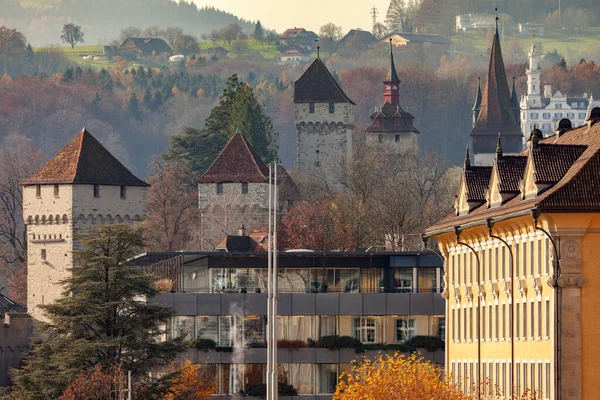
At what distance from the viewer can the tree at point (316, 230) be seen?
476 ft

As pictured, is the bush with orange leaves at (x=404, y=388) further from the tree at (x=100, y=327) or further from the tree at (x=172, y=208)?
the tree at (x=172, y=208)

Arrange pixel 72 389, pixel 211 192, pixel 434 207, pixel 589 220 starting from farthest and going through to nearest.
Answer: pixel 211 192, pixel 434 207, pixel 72 389, pixel 589 220

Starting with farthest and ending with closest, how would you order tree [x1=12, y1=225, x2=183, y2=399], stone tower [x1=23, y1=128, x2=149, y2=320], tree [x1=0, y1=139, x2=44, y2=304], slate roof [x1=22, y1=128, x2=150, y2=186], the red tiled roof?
1. the red tiled roof
2. tree [x1=0, y1=139, x2=44, y2=304]
3. slate roof [x1=22, y1=128, x2=150, y2=186]
4. stone tower [x1=23, y1=128, x2=149, y2=320]
5. tree [x1=12, y1=225, x2=183, y2=399]

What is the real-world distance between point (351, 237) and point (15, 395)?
65.8 m

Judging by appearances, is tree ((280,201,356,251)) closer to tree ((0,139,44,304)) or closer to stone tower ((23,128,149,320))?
stone tower ((23,128,149,320))

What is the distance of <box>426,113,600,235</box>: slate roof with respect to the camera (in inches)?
2562

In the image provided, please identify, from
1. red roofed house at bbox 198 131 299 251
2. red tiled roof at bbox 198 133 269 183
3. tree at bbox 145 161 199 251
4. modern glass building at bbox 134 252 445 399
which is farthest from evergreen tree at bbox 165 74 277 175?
modern glass building at bbox 134 252 445 399

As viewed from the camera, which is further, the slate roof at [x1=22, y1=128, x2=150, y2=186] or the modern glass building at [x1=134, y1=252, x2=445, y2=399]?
the slate roof at [x1=22, y1=128, x2=150, y2=186]

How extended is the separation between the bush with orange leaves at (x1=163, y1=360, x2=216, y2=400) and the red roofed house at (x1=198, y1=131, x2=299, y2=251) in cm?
6052

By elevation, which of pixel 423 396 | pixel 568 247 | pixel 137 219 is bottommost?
pixel 423 396

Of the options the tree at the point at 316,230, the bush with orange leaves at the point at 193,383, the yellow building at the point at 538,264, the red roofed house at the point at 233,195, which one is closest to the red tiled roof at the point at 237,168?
the red roofed house at the point at 233,195

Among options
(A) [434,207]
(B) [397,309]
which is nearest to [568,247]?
(B) [397,309]

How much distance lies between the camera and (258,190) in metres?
165

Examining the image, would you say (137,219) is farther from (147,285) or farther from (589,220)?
(589,220)
